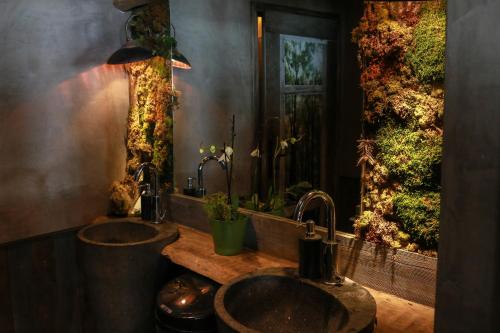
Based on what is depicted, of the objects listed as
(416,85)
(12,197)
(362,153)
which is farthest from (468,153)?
(12,197)

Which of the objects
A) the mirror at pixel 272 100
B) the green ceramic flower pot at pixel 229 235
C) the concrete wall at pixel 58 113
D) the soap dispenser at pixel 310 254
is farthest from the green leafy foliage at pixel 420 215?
the concrete wall at pixel 58 113

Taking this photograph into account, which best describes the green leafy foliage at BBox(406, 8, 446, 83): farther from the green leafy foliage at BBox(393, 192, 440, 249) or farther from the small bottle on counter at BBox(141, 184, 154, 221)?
the small bottle on counter at BBox(141, 184, 154, 221)

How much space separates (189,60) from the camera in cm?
248

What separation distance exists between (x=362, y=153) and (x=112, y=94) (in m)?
1.74

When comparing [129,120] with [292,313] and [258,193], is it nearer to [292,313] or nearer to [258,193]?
[258,193]

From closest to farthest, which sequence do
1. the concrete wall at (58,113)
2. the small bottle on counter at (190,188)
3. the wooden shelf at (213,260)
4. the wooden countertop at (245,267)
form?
the wooden countertop at (245,267), the wooden shelf at (213,260), the concrete wall at (58,113), the small bottle on counter at (190,188)

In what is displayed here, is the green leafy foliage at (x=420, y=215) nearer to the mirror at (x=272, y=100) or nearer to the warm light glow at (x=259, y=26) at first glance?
the mirror at (x=272, y=100)

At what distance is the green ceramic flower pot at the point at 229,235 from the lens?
1979 mm

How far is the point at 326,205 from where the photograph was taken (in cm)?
156

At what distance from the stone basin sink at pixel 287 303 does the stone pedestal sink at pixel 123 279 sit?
672mm

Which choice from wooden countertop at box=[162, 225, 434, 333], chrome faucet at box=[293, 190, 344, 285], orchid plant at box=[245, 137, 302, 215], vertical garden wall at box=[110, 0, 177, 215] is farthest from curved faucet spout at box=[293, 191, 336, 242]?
vertical garden wall at box=[110, 0, 177, 215]

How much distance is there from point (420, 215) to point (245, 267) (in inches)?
29.0

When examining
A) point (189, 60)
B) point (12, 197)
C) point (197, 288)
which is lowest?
point (197, 288)

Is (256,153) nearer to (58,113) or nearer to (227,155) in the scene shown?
(227,155)
